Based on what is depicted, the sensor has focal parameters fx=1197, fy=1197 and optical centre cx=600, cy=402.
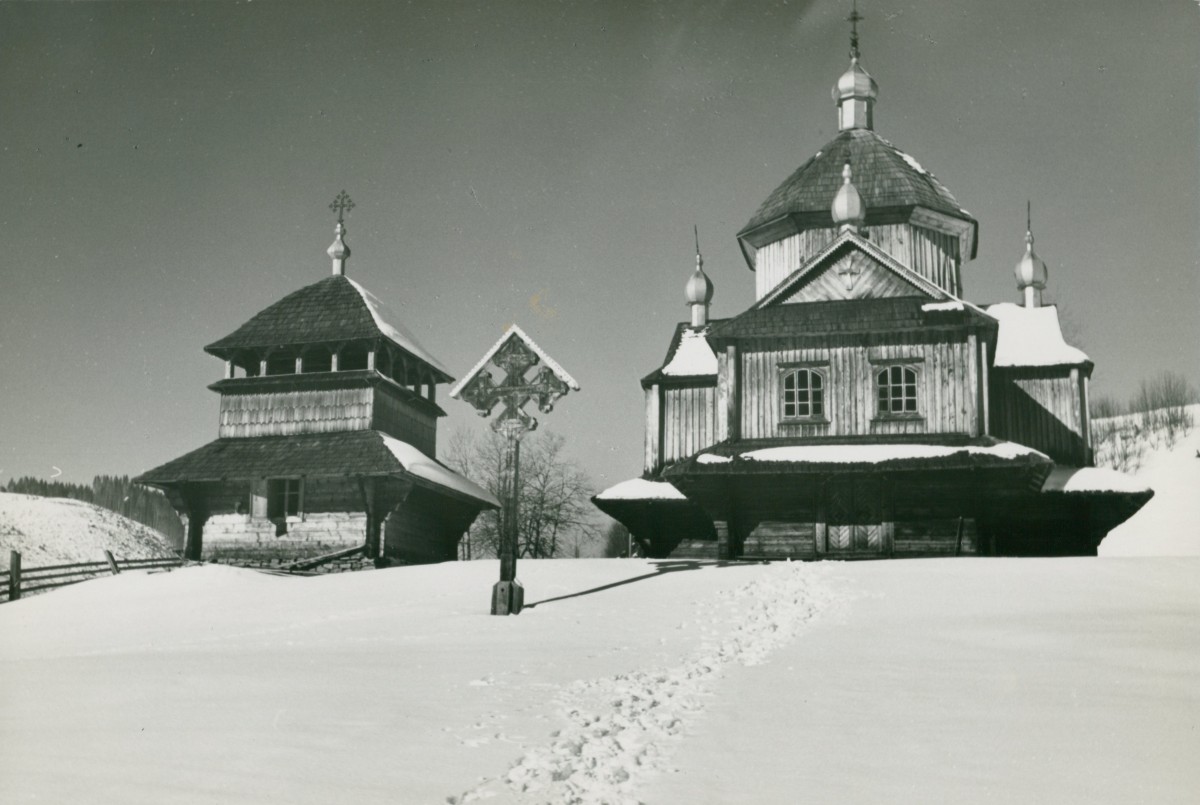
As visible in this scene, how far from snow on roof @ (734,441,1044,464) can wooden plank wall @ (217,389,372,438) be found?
10732 mm

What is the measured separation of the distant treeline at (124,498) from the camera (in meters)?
43.9

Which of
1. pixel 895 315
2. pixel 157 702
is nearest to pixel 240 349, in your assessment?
pixel 895 315

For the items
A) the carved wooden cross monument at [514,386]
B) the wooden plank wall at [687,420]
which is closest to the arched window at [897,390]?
the wooden plank wall at [687,420]

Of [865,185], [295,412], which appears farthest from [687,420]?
[295,412]

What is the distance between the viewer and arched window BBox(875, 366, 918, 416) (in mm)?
23594

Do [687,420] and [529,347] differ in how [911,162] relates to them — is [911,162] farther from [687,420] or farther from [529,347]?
[529,347]

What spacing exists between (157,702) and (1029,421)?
73.9 feet

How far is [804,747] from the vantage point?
7.68 meters

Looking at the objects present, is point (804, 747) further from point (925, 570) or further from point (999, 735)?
point (925, 570)

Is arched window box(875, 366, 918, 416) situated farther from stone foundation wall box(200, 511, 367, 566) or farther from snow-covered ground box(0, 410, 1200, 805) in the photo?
stone foundation wall box(200, 511, 367, 566)

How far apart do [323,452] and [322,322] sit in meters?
3.90

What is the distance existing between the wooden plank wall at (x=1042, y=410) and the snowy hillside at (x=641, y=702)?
11546mm

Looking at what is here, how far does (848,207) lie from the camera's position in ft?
88.4

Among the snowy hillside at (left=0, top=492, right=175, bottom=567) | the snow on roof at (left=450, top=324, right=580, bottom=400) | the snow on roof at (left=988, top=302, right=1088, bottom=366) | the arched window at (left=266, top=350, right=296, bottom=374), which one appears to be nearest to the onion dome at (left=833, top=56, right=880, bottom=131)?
the snow on roof at (left=988, top=302, right=1088, bottom=366)
